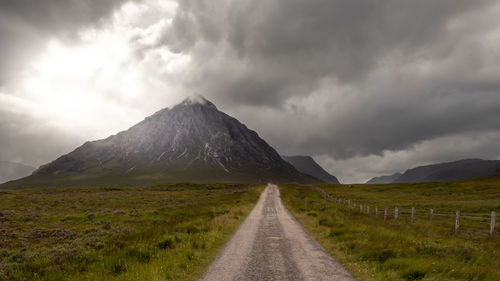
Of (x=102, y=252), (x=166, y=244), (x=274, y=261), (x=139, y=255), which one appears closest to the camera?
(x=274, y=261)

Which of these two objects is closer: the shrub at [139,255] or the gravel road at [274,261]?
the gravel road at [274,261]

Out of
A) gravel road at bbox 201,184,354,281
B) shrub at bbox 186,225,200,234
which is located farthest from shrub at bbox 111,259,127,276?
shrub at bbox 186,225,200,234

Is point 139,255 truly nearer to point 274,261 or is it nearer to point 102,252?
point 102,252

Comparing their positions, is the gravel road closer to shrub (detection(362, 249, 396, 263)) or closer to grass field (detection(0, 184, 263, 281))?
grass field (detection(0, 184, 263, 281))

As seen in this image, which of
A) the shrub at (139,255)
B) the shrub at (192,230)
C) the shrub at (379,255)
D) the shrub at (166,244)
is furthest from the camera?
the shrub at (192,230)

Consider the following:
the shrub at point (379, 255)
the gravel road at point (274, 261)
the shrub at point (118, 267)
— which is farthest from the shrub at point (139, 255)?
the shrub at point (379, 255)

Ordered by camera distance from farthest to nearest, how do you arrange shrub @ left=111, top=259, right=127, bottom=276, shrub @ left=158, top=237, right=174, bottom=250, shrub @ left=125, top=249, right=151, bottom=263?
shrub @ left=158, top=237, right=174, bottom=250
shrub @ left=125, top=249, right=151, bottom=263
shrub @ left=111, top=259, right=127, bottom=276

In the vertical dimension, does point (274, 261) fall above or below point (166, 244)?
above

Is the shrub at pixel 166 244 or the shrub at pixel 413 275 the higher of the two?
the shrub at pixel 413 275

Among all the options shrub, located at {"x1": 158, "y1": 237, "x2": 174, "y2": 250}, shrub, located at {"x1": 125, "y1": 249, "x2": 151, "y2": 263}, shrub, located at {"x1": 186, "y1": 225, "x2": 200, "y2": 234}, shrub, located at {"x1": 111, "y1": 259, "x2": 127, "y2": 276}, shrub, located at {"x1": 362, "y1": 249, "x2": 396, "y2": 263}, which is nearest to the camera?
shrub, located at {"x1": 111, "y1": 259, "x2": 127, "y2": 276}

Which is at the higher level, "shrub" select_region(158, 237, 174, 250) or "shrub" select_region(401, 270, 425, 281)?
"shrub" select_region(401, 270, 425, 281)

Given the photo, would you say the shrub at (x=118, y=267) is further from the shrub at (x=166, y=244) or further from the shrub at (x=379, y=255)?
the shrub at (x=379, y=255)

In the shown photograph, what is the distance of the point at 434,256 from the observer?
12625 millimetres

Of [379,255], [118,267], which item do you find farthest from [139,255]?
[379,255]
